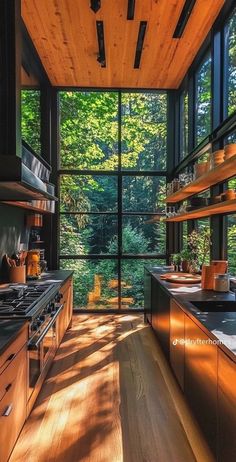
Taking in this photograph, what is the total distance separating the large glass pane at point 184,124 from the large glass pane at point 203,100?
19.2 inches

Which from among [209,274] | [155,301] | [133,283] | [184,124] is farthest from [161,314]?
[184,124]

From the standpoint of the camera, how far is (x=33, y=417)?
235 centimetres

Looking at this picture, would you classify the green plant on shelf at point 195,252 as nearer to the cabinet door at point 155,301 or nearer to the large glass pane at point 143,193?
the cabinet door at point 155,301

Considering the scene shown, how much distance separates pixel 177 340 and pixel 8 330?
135 centimetres

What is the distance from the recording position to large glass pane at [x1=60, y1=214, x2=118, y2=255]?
5.32 metres

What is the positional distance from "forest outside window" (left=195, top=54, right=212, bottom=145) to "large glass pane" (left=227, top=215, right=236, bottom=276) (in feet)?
4.15

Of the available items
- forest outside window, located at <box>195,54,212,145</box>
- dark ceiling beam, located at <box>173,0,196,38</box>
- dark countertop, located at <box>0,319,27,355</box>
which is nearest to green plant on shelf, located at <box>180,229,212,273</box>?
forest outside window, located at <box>195,54,212,145</box>

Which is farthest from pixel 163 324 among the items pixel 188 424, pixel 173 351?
pixel 188 424

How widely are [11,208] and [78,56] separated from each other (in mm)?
2253

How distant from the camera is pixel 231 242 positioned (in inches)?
127

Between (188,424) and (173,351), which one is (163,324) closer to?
(173,351)

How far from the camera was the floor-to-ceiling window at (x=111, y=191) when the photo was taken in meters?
5.28

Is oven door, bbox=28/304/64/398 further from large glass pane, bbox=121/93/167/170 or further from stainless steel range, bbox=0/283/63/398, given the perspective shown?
large glass pane, bbox=121/93/167/170

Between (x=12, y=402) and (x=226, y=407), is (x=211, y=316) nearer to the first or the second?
(x=226, y=407)
